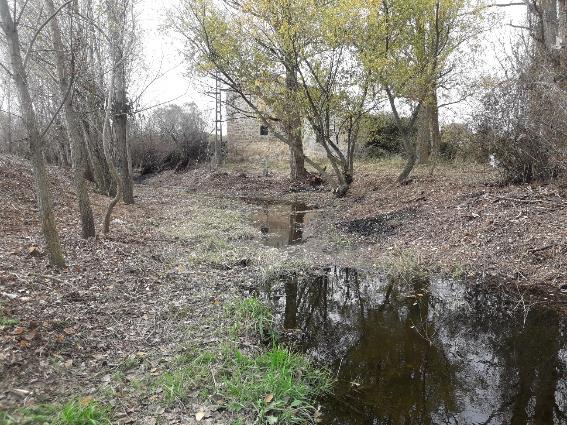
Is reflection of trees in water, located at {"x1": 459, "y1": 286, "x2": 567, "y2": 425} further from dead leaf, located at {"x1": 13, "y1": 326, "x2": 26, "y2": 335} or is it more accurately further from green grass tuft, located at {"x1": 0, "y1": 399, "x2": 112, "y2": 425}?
dead leaf, located at {"x1": 13, "y1": 326, "x2": 26, "y2": 335}

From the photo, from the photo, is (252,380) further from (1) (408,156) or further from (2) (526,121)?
(1) (408,156)

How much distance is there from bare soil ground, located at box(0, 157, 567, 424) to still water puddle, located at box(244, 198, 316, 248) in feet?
1.41

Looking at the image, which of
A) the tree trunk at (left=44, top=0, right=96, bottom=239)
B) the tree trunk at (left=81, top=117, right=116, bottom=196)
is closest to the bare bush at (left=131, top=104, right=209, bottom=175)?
the tree trunk at (left=81, top=117, right=116, bottom=196)

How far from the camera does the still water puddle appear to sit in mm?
10816

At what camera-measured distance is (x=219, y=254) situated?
28.8 feet

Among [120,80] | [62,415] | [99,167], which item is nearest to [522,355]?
[62,415]

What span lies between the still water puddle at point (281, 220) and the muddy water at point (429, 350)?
3168mm

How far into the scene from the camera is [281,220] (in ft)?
43.7

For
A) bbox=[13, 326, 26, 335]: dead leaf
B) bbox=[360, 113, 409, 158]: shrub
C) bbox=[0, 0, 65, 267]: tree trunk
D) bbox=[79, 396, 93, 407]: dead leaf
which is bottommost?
bbox=[79, 396, 93, 407]: dead leaf

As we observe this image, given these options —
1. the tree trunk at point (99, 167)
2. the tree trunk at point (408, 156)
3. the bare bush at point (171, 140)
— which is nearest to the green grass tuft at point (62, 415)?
the tree trunk at point (99, 167)

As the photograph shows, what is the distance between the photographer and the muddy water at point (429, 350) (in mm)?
4121

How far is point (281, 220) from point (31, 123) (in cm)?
838

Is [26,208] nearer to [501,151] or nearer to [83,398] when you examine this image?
[83,398]

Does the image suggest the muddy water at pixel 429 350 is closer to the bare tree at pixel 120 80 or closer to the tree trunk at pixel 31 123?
the tree trunk at pixel 31 123
